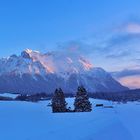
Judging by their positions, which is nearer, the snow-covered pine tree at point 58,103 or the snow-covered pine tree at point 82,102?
the snow-covered pine tree at point 82,102

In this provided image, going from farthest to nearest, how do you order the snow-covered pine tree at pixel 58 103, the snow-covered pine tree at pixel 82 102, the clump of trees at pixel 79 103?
the snow-covered pine tree at pixel 58 103, the clump of trees at pixel 79 103, the snow-covered pine tree at pixel 82 102

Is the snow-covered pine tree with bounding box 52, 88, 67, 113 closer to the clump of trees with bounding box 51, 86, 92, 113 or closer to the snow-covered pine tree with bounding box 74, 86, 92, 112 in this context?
the clump of trees with bounding box 51, 86, 92, 113

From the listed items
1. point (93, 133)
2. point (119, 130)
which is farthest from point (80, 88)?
point (93, 133)

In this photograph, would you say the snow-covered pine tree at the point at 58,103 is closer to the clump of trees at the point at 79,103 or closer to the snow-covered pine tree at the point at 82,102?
the clump of trees at the point at 79,103

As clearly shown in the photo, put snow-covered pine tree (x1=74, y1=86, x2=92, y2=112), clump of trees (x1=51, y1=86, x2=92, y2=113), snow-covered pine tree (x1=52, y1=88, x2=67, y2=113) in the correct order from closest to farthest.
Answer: snow-covered pine tree (x1=74, y1=86, x2=92, y2=112)
clump of trees (x1=51, y1=86, x2=92, y2=113)
snow-covered pine tree (x1=52, y1=88, x2=67, y2=113)

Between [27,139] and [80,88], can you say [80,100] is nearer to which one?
[80,88]

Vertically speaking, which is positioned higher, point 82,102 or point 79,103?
point 82,102

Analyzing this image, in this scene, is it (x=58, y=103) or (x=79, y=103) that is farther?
(x=58, y=103)

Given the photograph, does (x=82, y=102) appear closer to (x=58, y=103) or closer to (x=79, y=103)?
(x=79, y=103)

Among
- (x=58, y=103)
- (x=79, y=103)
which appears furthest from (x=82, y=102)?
(x=58, y=103)

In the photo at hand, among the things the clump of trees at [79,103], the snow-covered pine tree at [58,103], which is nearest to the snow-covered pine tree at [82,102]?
the clump of trees at [79,103]

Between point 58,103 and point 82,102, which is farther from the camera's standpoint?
point 58,103

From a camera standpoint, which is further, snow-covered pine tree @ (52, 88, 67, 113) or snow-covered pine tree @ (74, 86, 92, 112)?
snow-covered pine tree @ (52, 88, 67, 113)

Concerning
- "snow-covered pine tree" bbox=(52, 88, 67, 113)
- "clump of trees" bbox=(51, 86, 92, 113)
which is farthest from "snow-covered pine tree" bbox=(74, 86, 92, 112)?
"snow-covered pine tree" bbox=(52, 88, 67, 113)
